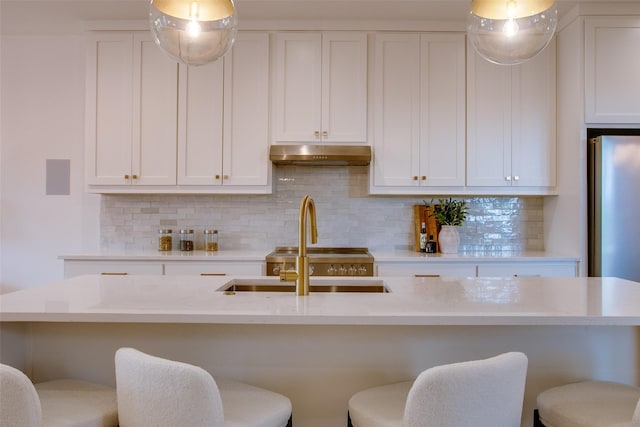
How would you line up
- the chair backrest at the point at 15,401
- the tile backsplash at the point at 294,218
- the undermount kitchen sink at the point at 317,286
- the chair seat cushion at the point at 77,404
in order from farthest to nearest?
the tile backsplash at the point at 294,218 < the undermount kitchen sink at the point at 317,286 < the chair seat cushion at the point at 77,404 < the chair backrest at the point at 15,401

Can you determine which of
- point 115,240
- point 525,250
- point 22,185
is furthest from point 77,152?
point 525,250

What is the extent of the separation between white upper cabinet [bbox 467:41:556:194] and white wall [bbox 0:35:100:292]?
3101 mm

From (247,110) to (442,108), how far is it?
4.80 ft

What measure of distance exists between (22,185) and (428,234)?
336 cm

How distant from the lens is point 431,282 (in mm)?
1813

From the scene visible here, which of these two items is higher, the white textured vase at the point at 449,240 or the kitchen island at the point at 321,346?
the white textured vase at the point at 449,240

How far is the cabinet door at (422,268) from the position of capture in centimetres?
297

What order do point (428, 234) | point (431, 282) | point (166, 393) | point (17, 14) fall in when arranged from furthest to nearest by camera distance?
point (428, 234), point (17, 14), point (431, 282), point (166, 393)

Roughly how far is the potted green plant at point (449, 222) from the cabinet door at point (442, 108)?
233 mm

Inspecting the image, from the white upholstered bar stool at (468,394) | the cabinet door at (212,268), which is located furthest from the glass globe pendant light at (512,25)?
the cabinet door at (212,268)

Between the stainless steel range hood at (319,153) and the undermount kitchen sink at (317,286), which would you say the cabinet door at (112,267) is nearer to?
the stainless steel range hood at (319,153)

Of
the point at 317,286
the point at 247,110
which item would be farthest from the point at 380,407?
the point at 247,110

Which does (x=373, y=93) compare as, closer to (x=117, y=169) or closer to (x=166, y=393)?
(x=117, y=169)

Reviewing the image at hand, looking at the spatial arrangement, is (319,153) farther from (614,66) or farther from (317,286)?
(614,66)
